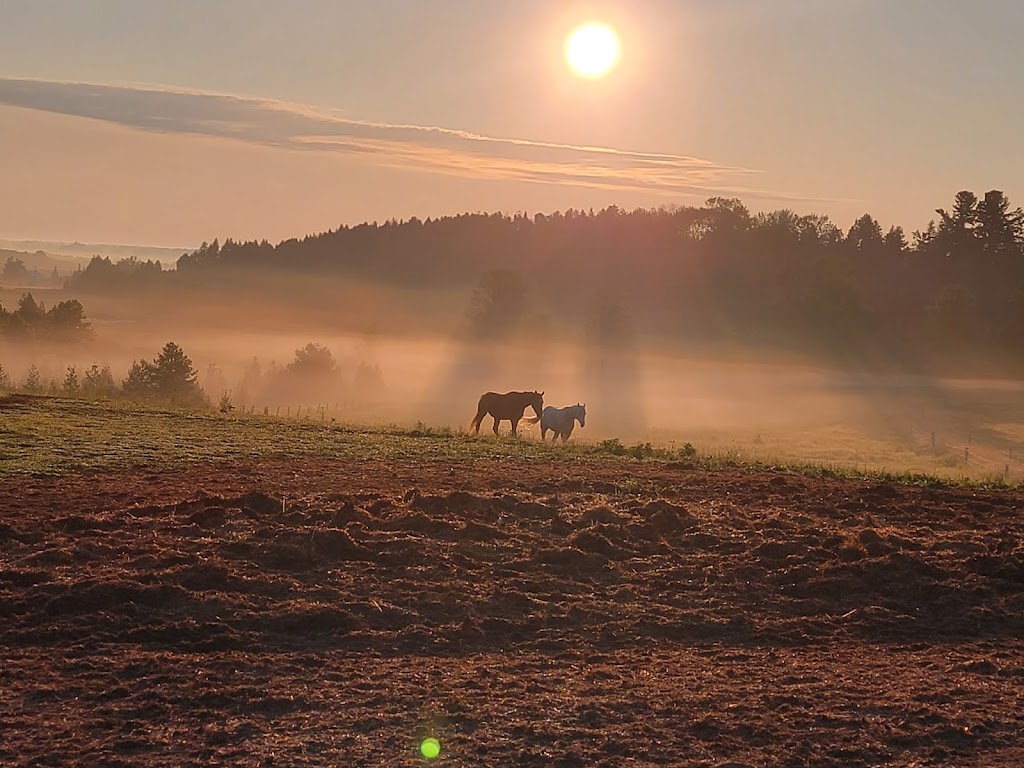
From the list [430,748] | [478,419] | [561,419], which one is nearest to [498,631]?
[430,748]

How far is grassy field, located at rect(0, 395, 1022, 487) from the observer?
56.3 feet

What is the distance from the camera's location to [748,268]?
91750 mm

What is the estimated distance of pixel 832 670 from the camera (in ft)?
26.3

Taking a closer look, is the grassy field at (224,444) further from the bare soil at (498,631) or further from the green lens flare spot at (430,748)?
the green lens flare spot at (430,748)

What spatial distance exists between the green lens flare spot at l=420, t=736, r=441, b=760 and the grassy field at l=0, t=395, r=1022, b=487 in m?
10.5

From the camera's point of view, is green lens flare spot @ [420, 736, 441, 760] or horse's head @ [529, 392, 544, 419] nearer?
green lens flare spot @ [420, 736, 441, 760]

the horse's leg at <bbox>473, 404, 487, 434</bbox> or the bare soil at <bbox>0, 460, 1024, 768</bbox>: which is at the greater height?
the horse's leg at <bbox>473, 404, 487, 434</bbox>

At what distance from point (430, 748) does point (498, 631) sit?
93.7 inches

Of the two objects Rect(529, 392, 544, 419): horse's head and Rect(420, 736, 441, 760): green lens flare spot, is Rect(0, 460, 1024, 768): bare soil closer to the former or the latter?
Rect(420, 736, 441, 760): green lens flare spot

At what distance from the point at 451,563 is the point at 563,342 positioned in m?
72.5

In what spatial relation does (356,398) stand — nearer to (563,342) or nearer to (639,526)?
(563,342)

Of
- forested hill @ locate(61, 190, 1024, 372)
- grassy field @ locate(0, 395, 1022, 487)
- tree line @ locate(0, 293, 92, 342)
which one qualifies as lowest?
grassy field @ locate(0, 395, 1022, 487)

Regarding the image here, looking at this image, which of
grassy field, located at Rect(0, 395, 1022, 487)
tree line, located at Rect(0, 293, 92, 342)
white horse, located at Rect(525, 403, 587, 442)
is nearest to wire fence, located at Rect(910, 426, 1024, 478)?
grassy field, located at Rect(0, 395, 1022, 487)

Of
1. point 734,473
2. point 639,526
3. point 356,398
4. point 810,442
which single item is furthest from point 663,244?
point 639,526
